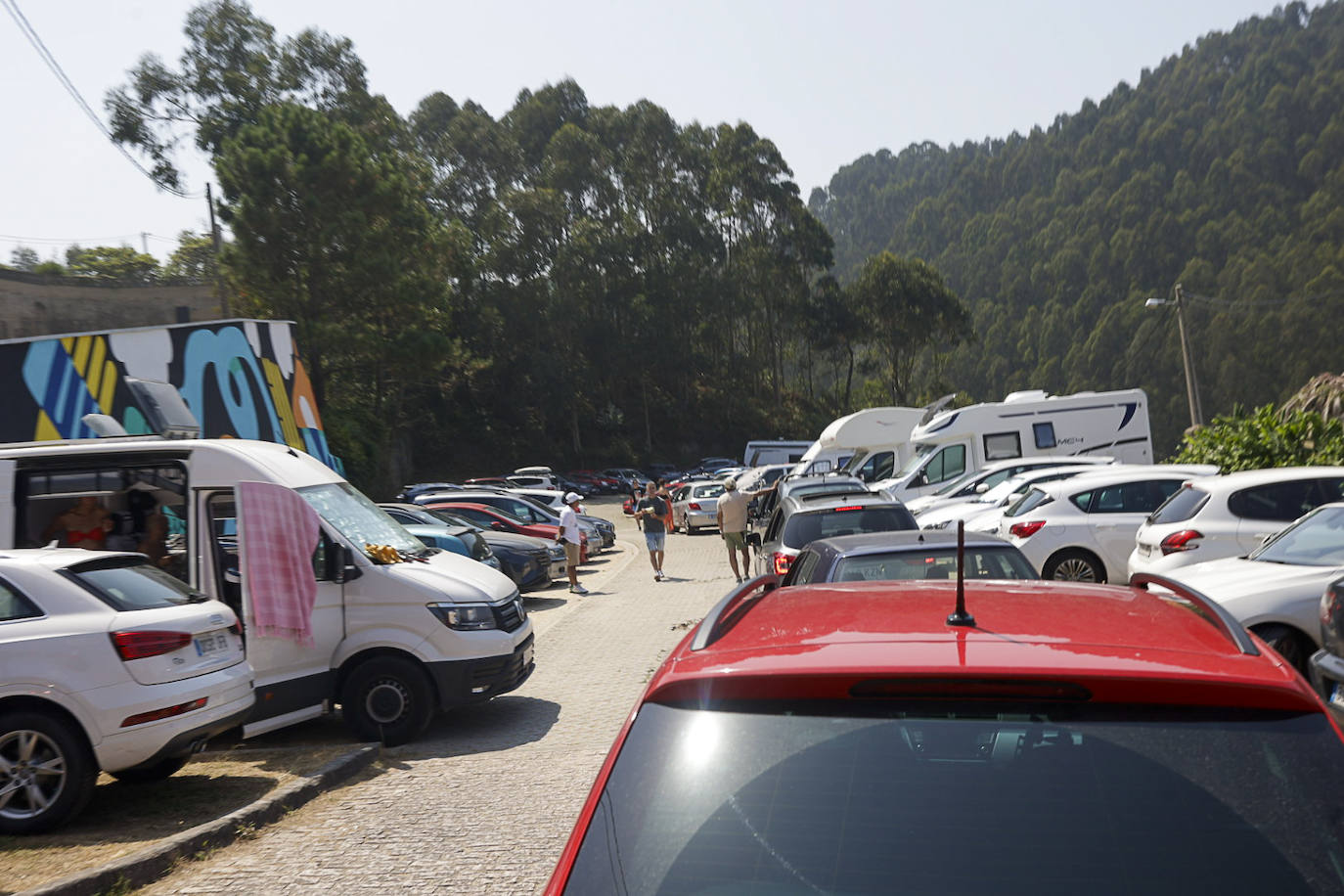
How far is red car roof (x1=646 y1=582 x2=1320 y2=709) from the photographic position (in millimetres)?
2131

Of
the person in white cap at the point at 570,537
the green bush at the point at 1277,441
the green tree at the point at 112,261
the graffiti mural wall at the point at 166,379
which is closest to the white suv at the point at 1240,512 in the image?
the green bush at the point at 1277,441

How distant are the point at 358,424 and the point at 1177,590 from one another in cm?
4454

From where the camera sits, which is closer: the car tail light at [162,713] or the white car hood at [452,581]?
the car tail light at [162,713]

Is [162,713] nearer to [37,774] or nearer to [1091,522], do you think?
[37,774]

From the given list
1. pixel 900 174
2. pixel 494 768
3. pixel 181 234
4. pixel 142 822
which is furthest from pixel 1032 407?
pixel 900 174

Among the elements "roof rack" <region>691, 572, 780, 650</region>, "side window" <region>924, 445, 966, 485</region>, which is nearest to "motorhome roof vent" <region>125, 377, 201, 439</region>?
"roof rack" <region>691, 572, 780, 650</region>

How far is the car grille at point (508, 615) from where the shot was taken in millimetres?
9352

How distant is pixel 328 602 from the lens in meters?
8.87

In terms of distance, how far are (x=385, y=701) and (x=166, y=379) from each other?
12.0 meters

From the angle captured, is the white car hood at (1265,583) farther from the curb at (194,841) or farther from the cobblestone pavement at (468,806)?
the curb at (194,841)

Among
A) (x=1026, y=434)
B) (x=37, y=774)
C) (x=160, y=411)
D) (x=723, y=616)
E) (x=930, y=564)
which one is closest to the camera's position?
(x=723, y=616)

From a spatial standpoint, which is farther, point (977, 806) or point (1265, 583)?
point (1265, 583)

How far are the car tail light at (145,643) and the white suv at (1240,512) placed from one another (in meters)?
8.91

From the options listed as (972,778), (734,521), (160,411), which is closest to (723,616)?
(972,778)
